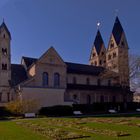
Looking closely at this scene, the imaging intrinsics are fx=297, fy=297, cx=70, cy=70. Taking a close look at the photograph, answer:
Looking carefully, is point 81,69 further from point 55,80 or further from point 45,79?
point 45,79

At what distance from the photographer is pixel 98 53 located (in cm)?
8300

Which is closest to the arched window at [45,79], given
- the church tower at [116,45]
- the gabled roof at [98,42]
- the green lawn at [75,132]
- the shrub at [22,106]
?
the shrub at [22,106]

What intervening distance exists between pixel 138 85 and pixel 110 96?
15.5 metres

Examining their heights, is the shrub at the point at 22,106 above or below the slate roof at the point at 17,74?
below

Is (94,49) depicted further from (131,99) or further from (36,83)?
(36,83)

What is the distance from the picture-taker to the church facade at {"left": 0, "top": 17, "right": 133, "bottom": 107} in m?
50.2

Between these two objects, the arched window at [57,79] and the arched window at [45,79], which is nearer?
the arched window at [45,79]

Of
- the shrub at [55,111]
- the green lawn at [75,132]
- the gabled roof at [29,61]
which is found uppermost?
the gabled roof at [29,61]

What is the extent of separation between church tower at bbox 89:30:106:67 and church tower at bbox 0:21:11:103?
3095 centimetres

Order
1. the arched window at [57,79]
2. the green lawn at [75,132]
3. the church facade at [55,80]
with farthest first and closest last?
the arched window at [57,79], the church facade at [55,80], the green lawn at [75,132]

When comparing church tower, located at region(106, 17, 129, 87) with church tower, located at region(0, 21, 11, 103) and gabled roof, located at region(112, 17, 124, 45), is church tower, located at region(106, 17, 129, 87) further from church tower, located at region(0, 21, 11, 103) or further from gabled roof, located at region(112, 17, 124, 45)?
church tower, located at region(0, 21, 11, 103)

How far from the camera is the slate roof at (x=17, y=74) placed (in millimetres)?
55594

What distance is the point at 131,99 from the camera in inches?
2729

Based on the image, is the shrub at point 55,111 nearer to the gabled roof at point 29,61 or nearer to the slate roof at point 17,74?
the slate roof at point 17,74
